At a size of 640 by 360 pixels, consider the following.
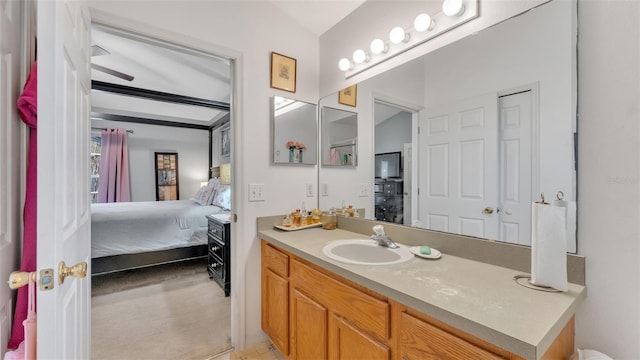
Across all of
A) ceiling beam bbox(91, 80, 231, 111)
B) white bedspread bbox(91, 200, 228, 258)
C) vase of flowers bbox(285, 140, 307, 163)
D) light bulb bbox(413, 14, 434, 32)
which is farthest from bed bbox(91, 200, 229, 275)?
light bulb bbox(413, 14, 434, 32)

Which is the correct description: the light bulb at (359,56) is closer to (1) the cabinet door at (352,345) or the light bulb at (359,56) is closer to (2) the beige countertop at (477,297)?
(2) the beige countertop at (477,297)

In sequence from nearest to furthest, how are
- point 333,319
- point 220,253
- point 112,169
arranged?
point 333,319
point 220,253
point 112,169

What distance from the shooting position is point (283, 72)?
6.42 ft

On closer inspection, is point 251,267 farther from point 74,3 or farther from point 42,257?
point 74,3

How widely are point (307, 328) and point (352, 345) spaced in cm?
35

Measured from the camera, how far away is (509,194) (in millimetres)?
1152

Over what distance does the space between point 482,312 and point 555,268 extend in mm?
355

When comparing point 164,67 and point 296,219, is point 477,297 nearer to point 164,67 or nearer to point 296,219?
point 296,219

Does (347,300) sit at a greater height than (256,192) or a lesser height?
lesser

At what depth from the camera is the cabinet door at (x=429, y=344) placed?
71cm

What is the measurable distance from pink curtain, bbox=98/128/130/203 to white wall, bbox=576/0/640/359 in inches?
257

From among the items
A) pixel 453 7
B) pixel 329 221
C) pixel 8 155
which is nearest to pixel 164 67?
pixel 8 155

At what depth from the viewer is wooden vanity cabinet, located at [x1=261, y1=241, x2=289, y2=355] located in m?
1.56

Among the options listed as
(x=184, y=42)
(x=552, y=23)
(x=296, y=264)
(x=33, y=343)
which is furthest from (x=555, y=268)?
(x=184, y=42)
